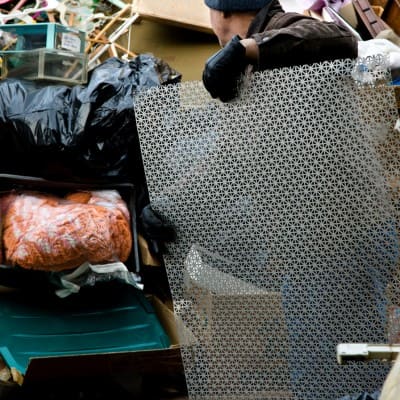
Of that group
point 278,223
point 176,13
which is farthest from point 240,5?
point 176,13

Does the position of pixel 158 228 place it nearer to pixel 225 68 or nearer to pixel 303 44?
pixel 225 68

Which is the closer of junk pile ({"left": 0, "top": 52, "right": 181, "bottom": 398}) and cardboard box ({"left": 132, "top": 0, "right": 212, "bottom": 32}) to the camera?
junk pile ({"left": 0, "top": 52, "right": 181, "bottom": 398})

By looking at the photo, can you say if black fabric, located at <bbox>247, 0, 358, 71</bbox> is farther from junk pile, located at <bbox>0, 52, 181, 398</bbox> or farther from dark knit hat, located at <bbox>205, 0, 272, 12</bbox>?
junk pile, located at <bbox>0, 52, 181, 398</bbox>

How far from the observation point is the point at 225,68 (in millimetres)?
2010

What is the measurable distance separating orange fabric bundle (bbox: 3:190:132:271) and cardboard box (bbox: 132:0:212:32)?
1403 millimetres

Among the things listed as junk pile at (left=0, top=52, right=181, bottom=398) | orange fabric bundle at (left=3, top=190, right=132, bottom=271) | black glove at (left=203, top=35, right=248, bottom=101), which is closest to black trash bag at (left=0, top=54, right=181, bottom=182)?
junk pile at (left=0, top=52, right=181, bottom=398)

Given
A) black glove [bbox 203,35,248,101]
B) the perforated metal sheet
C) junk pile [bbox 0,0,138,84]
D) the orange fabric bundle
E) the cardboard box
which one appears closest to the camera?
black glove [bbox 203,35,248,101]

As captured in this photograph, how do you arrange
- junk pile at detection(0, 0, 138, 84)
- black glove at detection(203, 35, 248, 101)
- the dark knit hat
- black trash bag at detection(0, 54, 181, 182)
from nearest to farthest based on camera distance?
black glove at detection(203, 35, 248, 101)
the dark knit hat
black trash bag at detection(0, 54, 181, 182)
junk pile at detection(0, 0, 138, 84)

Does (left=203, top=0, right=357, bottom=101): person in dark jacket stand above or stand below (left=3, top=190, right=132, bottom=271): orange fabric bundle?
above

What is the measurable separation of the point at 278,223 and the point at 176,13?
2.07 m

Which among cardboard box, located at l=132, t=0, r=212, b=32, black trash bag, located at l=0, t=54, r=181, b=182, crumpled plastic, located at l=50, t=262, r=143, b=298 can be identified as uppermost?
cardboard box, located at l=132, t=0, r=212, b=32

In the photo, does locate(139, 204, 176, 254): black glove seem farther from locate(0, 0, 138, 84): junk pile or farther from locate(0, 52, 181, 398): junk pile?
locate(0, 0, 138, 84): junk pile

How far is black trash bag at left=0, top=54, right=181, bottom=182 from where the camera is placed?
2.87m

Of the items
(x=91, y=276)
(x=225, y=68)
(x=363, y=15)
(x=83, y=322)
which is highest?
(x=225, y=68)
